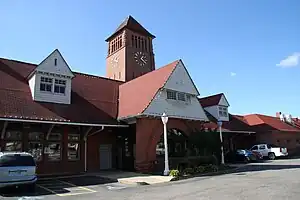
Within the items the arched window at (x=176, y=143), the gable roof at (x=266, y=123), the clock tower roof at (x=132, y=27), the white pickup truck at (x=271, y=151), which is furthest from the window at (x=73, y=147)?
the gable roof at (x=266, y=123)

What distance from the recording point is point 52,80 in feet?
71.9

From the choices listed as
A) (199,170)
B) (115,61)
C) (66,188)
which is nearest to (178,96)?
(199,170)

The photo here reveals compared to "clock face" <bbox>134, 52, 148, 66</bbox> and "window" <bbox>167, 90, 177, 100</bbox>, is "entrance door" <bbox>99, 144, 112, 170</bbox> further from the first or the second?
"clock face" <bbox>134, 52, 148, 66</bbox>

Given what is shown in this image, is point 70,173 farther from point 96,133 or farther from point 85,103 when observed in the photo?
point 85,103

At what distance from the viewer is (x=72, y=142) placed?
70.5 ft

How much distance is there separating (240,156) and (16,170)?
23.2 metres

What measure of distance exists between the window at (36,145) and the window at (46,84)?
128 inches

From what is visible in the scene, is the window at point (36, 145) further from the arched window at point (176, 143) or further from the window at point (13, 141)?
the arched window at point (176, 143)

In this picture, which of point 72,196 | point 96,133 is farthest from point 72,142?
point 72,196

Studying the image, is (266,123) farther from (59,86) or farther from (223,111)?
(59,86)

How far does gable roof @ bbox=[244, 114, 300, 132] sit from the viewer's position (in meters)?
39.2

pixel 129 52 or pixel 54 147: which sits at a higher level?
pixel 129 52

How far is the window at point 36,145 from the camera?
774 inches

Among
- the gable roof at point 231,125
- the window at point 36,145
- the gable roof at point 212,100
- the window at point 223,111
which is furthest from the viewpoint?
the window at point 223,111
